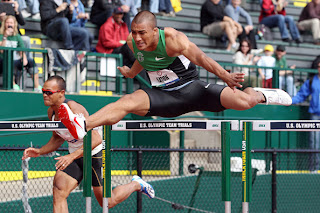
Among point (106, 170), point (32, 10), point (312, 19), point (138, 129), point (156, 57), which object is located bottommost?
point (106, 170)

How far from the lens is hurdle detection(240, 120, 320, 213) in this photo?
7305 millimetres

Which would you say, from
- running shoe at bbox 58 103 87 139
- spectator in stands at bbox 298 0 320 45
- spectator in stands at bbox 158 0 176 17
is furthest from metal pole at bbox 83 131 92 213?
spectator in stands at bbox 298 0 320 45

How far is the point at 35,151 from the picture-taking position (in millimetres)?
7879

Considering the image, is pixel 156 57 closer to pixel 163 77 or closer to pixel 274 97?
pixel 163 77

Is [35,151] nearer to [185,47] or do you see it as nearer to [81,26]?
[185,47]

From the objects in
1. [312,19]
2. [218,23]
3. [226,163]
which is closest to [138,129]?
[226,163]

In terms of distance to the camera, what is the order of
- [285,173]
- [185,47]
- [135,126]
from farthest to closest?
[285,173]
[135,126]
[185,47]

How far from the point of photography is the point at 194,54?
6934 millimetres

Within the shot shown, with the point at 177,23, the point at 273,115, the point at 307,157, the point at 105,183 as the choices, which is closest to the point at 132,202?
the point at 105,183

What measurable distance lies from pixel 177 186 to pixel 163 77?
3.83m

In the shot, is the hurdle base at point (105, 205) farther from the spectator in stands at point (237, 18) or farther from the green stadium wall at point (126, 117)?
the spectator in stands at point (237, 18)

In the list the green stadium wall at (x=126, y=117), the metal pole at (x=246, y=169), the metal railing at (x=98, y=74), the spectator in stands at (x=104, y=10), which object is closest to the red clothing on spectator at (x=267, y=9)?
the metal railing at (x=98, y=74)

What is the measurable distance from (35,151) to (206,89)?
6.87ft

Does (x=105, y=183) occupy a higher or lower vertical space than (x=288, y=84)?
lower
